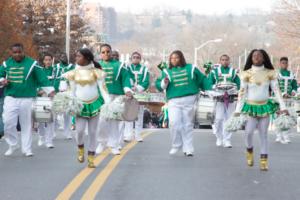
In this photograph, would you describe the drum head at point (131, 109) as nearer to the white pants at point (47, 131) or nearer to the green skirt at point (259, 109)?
→ the white pants at point (47, 131)

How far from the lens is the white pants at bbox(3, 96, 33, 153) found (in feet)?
50.8

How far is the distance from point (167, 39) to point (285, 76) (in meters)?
144

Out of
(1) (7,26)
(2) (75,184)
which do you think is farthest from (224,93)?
(1) (7,26)

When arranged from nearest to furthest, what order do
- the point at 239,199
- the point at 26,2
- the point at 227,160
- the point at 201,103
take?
the point at 239,199
the point at 227,160
the point at 201,103
the point at 26,2

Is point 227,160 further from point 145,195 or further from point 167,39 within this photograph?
point 167,39

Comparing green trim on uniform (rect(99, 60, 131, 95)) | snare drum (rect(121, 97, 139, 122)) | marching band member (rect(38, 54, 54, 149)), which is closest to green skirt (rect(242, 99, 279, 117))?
green trim on uniform (rect(99, 60, 131, 95))

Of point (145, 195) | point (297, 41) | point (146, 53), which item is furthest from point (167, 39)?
point (145, 195)

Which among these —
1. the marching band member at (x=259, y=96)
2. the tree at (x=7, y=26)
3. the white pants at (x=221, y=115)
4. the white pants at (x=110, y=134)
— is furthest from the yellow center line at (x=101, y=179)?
the tree at (x=7, y=26)

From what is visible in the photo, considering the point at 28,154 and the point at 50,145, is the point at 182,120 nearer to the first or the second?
the point at 28,154

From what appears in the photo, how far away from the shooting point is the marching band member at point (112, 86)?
15.3 m

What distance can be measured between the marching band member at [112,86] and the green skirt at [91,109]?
1.77m

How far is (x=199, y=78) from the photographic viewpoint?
15617 mm

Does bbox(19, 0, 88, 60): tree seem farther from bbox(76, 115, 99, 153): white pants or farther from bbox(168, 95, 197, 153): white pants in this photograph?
bbox(76, 115, 99, 153): white pants

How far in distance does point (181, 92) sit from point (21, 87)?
2.85 metres
